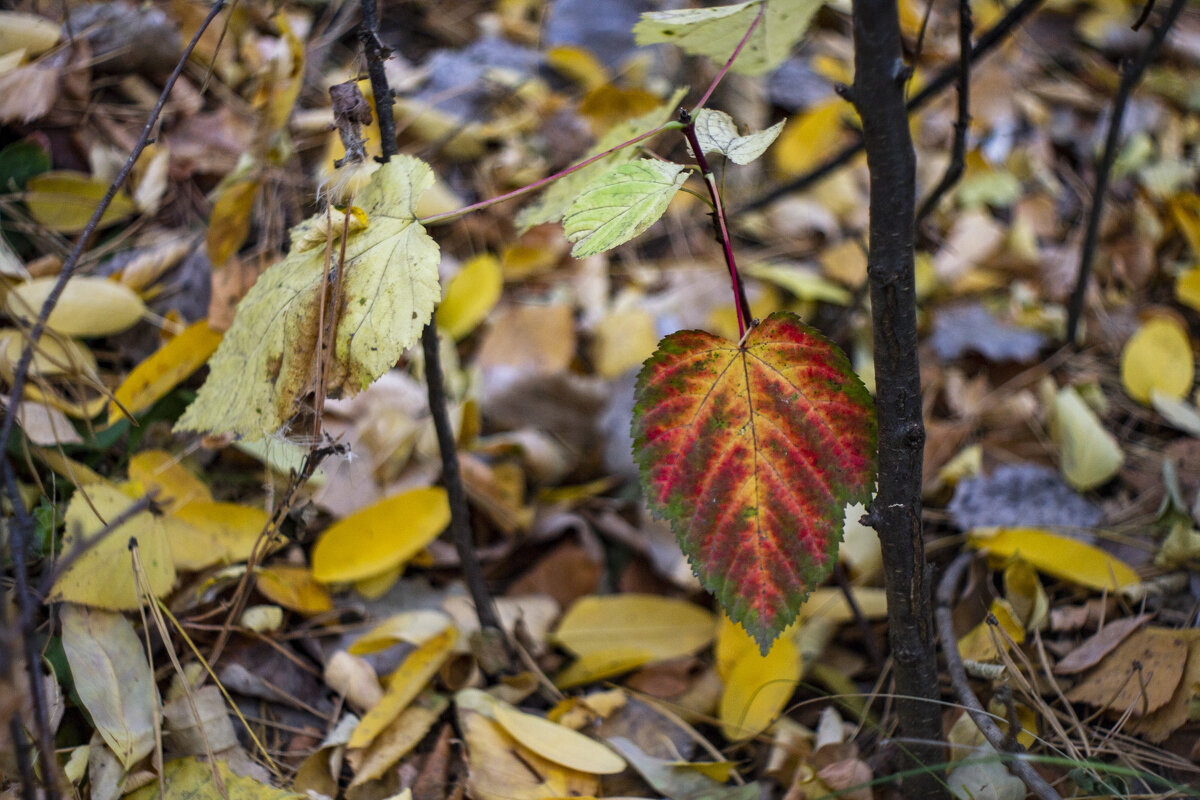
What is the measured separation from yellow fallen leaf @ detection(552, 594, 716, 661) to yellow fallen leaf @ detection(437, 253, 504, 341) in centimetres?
58

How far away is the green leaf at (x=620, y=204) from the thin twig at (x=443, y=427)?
23 centimetres

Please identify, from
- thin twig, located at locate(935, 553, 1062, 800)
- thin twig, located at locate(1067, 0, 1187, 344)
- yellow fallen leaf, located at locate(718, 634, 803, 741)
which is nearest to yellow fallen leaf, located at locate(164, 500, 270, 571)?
yellow fallen leaf, located at locate(718, 634, 803, 741)

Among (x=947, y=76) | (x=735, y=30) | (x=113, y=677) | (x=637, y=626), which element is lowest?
(x=637, y=626)

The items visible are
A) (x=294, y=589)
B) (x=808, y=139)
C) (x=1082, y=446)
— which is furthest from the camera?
(x=808, y=139)

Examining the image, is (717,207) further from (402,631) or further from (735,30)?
(402,631)

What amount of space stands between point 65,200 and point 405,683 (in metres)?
0.92

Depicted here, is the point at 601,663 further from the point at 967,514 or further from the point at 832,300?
the point at 832,300

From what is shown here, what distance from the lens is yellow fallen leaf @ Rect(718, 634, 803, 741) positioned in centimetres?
99

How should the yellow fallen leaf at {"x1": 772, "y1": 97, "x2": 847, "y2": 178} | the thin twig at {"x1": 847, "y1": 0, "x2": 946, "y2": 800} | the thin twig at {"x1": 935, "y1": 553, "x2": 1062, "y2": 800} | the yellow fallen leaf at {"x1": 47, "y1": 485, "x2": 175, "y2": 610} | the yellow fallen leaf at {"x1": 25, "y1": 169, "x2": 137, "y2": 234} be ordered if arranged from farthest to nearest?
the yellow fallen leaf at {"x1": 772, "y1": 97, "x2": 847, "y2": 178} → the yellow fallen leaf at {"x1": 25, "y1": 169, "x2": 137, "y2": 234} → the yellow fallen leaf at {"x1": 47, "y1": 485, "x2": 175, "y2": 610} → the thin twig at {"x1": 935, "y1": 553, "x2": 1062, "y2": 800} → the thin twig at {"x1": 847, "y1": 0, "x2": 946, "y2": 800}

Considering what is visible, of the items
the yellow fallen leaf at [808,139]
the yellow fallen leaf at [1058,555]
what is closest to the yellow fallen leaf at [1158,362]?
the yellow fallen leaf at [1058,555]

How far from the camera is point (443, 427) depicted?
88 cm

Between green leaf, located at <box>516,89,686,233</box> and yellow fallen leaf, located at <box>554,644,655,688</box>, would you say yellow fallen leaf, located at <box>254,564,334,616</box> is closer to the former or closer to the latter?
yellow fallen leaf, located at <box>554,644,655,688</box>

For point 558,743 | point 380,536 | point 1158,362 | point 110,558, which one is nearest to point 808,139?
point 1158,362

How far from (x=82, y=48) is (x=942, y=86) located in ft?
4.70
